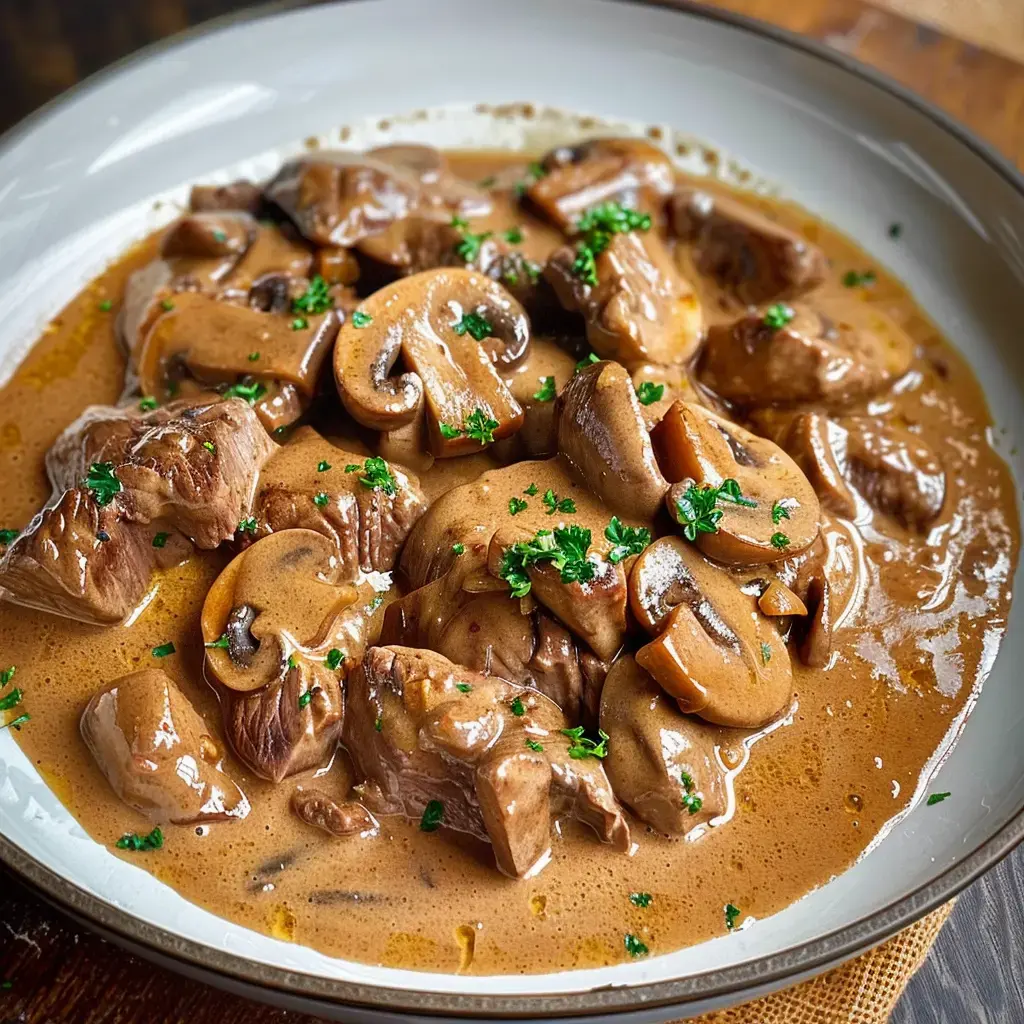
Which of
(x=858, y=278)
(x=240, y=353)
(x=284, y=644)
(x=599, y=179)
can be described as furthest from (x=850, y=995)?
(x=599, y=179)

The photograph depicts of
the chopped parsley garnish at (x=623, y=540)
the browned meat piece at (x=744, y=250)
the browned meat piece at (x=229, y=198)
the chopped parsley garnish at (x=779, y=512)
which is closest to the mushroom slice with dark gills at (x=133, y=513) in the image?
the chopped parsley garnish at (x=623, y=540)

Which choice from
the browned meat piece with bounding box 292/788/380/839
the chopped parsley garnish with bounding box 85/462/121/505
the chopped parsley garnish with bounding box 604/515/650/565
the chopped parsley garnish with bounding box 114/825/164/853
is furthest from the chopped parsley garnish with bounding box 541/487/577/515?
the chopped parsley garnish with bounding box 114/825/164/853

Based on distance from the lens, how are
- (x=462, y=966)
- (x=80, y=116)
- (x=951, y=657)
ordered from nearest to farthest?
(x=462, y=966)
(x=951, y=657)
(x=80, y=116)

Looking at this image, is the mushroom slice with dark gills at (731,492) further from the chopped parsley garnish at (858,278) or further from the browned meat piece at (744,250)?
the chopped parsley garnish at (858,278)

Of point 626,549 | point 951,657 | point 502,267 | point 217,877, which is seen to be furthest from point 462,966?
point 502,267

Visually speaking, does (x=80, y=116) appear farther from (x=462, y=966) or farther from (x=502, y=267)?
(x=462, y=966)

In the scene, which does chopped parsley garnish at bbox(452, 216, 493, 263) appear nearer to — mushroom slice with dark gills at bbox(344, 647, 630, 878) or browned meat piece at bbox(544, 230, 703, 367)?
browned meat piece at bbox(544, 230, 703, 367)
